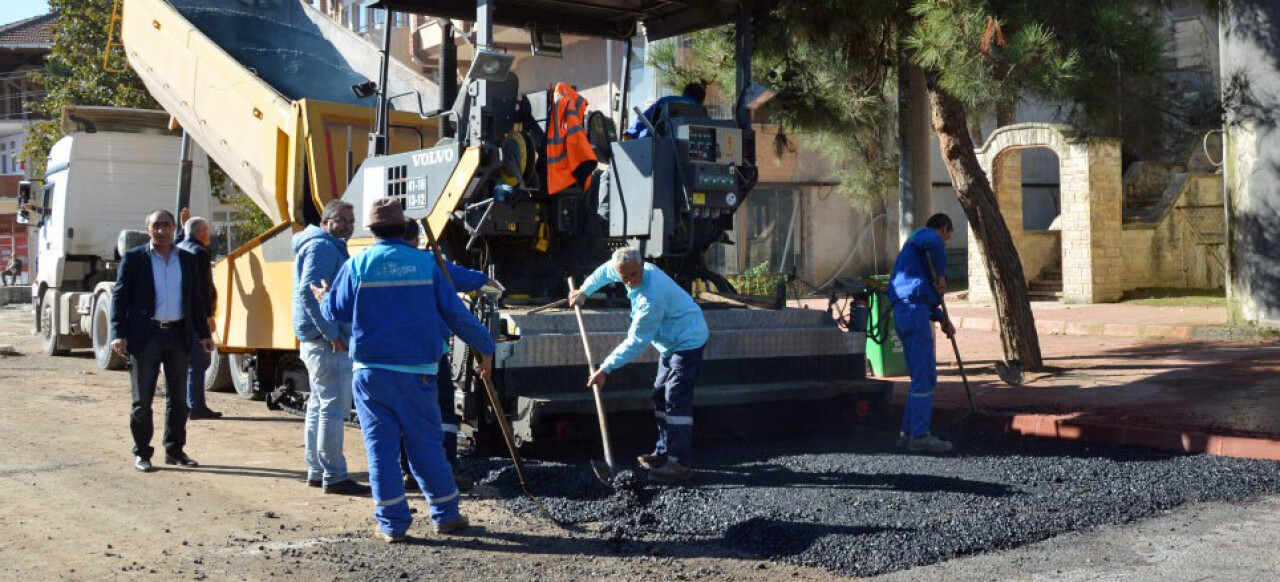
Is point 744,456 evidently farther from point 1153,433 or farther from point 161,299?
point 161,299

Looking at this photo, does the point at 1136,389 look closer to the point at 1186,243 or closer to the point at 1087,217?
the point at 1087,217

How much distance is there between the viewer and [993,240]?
1130 cm

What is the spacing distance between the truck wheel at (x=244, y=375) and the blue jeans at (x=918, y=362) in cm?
587

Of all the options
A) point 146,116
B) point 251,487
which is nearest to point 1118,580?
point 251,487

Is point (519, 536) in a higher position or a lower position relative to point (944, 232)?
lower

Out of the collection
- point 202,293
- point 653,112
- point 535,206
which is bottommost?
point 202,293

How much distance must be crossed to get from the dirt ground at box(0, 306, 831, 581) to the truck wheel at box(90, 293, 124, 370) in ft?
17.5

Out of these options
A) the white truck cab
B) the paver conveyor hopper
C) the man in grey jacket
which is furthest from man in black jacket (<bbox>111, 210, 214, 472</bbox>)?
the white truck cab

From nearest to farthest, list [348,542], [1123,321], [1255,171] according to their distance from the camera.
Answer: [348,542] → [1255,171] → [1123,321]

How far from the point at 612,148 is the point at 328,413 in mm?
2452

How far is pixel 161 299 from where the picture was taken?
7.70 meters

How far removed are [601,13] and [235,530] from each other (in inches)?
197

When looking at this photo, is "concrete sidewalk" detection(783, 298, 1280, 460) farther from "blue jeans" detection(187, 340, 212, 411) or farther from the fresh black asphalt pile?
"blue jeans" detection(187, 340, 212, 411)

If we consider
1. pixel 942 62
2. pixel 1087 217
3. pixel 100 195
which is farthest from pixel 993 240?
pixel 100 195
